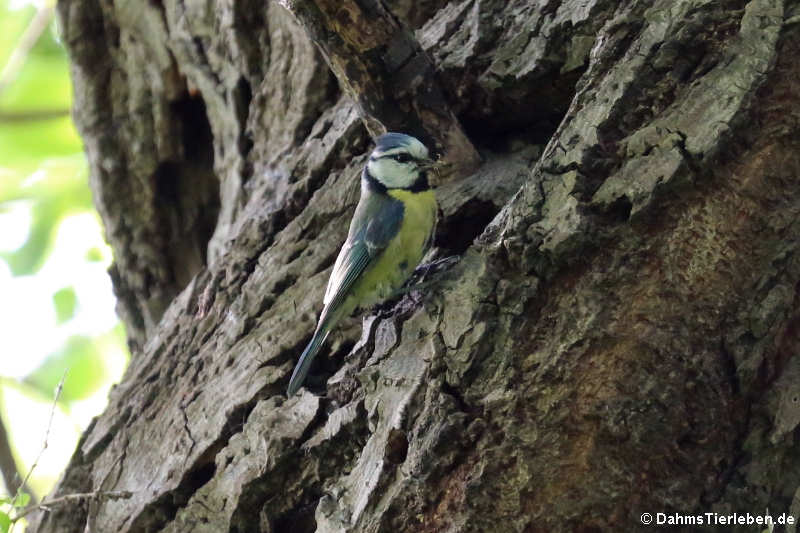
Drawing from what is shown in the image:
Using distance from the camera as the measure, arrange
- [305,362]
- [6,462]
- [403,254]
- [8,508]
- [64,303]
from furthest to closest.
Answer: [64,303], [6,462], [403,254], [305,362], [8,508]

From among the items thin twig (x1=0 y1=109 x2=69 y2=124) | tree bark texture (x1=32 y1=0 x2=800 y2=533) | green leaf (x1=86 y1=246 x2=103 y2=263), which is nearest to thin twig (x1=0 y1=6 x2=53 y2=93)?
thin twig (x1=0 y1=109 x2=69 y2=124)

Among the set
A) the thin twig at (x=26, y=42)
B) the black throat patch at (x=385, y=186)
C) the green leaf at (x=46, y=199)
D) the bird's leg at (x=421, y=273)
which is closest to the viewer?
the bird's leg at (x=421, y=273)

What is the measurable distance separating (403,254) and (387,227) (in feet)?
0.30

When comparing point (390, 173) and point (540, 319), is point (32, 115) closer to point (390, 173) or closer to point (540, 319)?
point (390, 173)

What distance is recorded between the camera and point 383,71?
2.41 meters

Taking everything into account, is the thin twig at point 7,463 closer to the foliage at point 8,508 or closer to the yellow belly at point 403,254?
the foliage at point 8,508

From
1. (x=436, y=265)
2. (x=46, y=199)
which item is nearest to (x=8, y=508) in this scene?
(x=436, y=265)

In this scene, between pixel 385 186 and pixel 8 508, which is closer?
pixel 8 508

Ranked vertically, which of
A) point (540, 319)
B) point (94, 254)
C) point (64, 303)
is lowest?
point (540, 319)

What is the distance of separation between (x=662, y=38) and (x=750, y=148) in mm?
327

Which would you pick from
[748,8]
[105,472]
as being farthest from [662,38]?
[105,472]

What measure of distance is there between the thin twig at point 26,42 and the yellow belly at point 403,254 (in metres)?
2.17

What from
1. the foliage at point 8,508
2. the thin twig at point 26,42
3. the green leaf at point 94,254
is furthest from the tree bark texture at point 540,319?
the thin twig at point 26,42

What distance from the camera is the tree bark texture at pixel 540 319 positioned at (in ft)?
5.87
